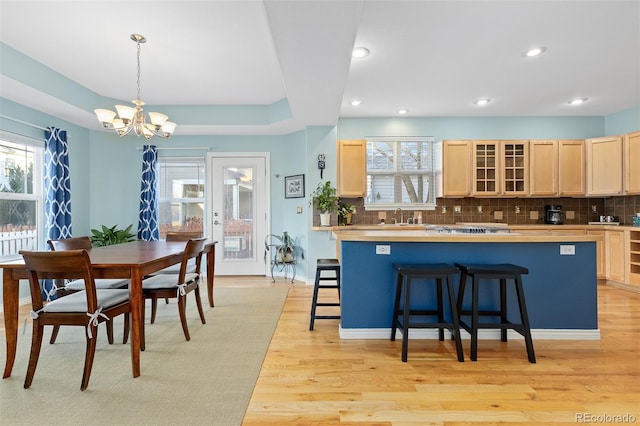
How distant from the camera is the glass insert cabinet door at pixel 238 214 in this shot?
5426mm

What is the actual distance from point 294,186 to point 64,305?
354 centimetres

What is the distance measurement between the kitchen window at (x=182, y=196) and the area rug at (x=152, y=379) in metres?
2.45

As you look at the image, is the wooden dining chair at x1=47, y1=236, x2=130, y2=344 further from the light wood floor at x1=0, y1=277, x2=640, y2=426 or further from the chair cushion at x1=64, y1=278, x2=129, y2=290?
the light wood floor at x1=0, y1=277, x2=640, y2=426

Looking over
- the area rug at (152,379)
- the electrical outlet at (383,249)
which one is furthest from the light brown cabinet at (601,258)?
the area rug at (152,379)

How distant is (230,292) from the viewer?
4363 mm

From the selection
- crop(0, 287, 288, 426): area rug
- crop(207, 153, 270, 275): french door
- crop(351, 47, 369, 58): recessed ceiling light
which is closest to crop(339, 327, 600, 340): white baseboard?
crop(0, 287, 288, 426): area rug

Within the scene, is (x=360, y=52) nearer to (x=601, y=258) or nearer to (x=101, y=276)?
(x=101, y=276)

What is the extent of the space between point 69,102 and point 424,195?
202 inches

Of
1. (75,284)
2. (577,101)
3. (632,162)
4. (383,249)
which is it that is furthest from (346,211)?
(632,162)

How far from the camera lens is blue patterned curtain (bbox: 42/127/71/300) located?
4.18 m

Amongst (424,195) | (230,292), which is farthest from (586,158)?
(230,292)

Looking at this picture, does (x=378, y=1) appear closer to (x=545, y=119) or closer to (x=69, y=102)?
(x=69, y=102)

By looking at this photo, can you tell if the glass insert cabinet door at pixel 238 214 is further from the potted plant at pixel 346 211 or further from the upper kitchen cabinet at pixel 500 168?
the upper kitchen cabinet at pixel 500 168

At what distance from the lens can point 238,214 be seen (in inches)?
215
